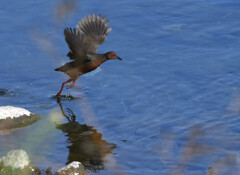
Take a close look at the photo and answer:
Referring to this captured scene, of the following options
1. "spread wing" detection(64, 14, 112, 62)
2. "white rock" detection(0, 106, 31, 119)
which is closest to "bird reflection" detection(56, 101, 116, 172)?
"white rock" detection(0, 106, 31, 119)

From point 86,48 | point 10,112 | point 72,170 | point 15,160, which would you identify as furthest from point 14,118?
point 72,170

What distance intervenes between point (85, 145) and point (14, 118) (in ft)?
3.37

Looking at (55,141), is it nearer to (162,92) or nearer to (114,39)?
(162,92)

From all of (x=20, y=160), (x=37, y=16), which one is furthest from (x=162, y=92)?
(x=37, y=16)

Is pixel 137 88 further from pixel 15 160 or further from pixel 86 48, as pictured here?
pixel 15 160

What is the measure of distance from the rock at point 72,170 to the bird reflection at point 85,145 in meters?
0.27

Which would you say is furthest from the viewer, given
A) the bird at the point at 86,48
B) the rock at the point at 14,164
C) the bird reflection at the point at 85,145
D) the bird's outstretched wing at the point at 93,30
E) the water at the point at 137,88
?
the bird's outstretched wing at the point at 93,30

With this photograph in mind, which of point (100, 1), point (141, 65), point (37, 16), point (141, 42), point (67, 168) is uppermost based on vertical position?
point (100, 1)

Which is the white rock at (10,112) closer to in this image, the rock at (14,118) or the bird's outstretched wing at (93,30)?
the rock at (14,118)

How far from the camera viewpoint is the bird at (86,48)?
671cm

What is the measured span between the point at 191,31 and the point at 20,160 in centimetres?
586

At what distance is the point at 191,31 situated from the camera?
381 inches

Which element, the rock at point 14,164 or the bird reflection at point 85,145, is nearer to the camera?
the rock at point 14,164

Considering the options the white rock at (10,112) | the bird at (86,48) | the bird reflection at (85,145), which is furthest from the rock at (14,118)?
the bird at (86,48)
